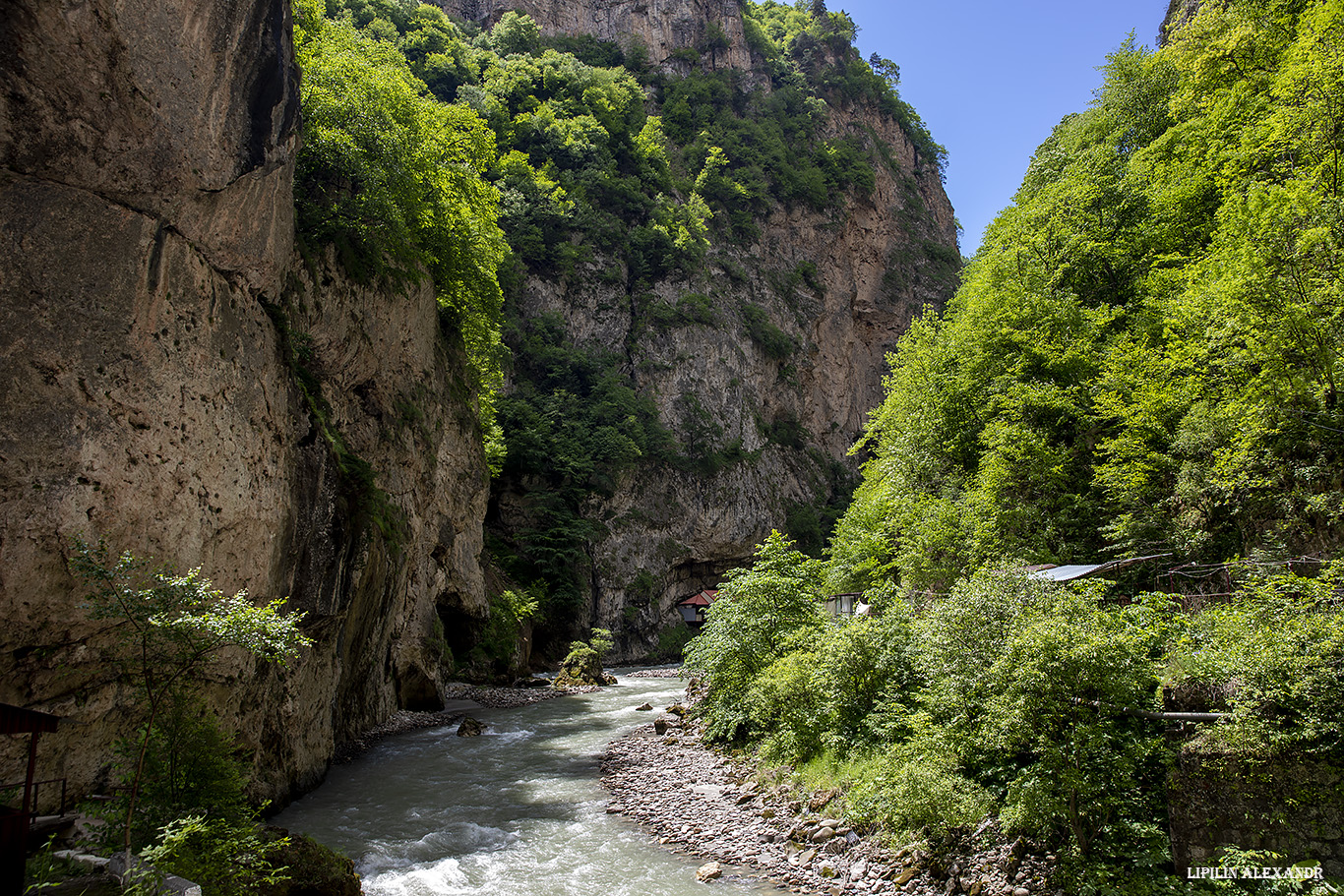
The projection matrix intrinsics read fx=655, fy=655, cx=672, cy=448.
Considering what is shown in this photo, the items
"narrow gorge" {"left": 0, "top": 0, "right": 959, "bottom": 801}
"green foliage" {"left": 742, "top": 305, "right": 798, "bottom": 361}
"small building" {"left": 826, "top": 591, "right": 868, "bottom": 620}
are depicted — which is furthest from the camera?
"green foliage" {"left": 742, "top": 305, "right": 798, "bottom": 361}

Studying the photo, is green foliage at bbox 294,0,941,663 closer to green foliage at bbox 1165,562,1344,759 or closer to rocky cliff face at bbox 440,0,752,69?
rocky cliff face at bbox 440,0,752,69

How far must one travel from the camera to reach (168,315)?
33.9 feet

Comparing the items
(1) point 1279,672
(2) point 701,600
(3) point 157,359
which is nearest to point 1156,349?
(1) point 1279,672

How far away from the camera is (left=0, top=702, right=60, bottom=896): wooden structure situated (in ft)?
19.9

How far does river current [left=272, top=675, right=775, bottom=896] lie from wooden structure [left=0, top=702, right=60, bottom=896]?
478 centimetres

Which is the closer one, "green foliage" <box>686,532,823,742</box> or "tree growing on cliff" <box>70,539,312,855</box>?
"tree growing on cliff" <box>70,539,312,855</box>

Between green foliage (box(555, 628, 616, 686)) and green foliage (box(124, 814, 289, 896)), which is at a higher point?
green foliage (box(124, 814, 289, 896))

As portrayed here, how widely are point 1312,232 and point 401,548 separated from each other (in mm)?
23657

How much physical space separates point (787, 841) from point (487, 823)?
19.3 feet

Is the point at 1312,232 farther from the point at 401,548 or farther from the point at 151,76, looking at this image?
the point at 401,548

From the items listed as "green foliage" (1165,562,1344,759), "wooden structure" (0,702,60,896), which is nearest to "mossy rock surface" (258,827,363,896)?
"wooden structure" (0,702,60,896)

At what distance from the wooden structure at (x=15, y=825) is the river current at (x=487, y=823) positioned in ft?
15.7

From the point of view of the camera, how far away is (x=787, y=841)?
11461mm

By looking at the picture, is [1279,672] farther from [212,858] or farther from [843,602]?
[843,602]
